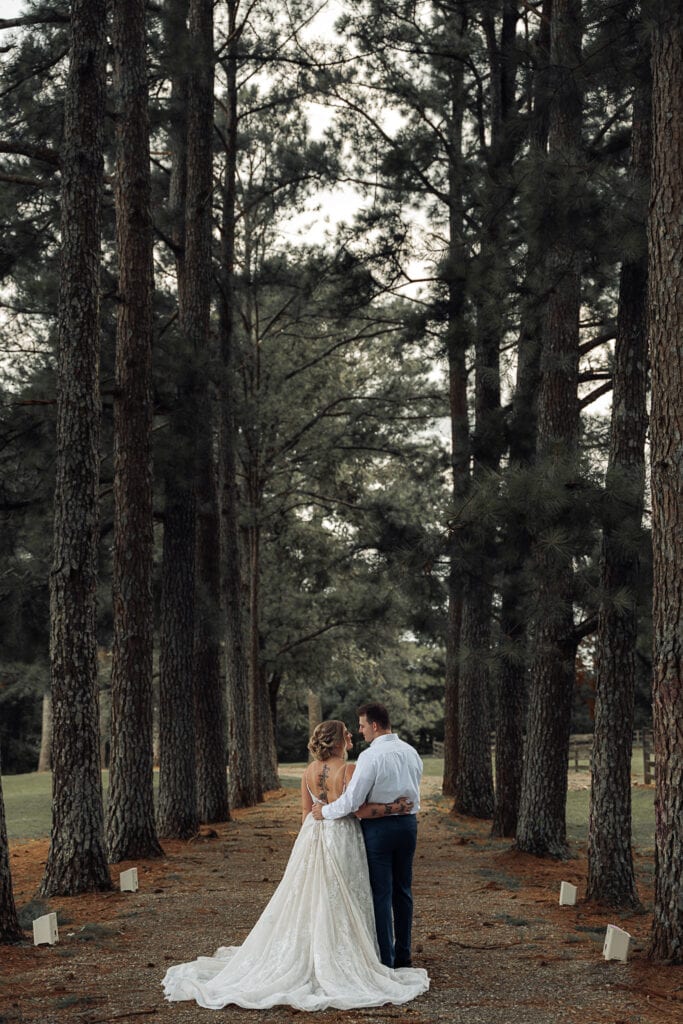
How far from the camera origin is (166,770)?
1355cm

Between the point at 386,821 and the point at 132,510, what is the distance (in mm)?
6189

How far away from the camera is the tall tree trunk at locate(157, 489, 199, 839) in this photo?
13508 mm

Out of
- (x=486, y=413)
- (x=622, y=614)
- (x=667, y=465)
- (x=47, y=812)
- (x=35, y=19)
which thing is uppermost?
(x=35, y=19)

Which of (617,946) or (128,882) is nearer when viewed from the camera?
(617,946)

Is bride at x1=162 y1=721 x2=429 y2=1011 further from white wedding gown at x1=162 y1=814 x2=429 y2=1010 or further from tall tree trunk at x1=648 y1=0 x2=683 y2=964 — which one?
tall tree trunk at x1=648 y1=0 x2=683 y2=964

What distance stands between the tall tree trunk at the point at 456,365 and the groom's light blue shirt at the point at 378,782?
8.94 feet

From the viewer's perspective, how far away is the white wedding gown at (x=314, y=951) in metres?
5.77

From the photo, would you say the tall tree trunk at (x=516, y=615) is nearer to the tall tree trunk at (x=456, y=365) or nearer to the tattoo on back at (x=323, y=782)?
the tall tree trunk at (x=456, y=365)

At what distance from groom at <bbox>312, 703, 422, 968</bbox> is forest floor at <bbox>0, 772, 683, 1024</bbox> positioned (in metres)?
0.39

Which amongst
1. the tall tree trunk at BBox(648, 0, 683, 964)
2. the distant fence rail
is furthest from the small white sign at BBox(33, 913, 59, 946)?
the distant fence rail

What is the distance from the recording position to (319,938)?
602cm

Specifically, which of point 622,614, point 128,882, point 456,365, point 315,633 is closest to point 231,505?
point 456,365

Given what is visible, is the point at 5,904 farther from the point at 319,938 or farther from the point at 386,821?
the point at 386,821

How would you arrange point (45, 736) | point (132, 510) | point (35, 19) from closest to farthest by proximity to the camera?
point (35, 19)
point (132, 510)
point (45, 736)
